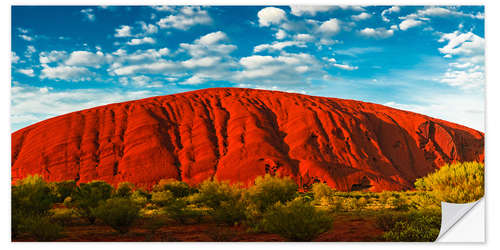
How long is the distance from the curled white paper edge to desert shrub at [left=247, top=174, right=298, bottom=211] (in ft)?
14.8

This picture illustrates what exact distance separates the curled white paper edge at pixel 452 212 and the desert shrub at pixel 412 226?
115 mm

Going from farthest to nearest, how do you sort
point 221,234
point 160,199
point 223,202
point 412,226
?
point 160,199, point 223,202, point 221,234, point 412,226

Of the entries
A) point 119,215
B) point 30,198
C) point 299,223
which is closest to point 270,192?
point 299,223

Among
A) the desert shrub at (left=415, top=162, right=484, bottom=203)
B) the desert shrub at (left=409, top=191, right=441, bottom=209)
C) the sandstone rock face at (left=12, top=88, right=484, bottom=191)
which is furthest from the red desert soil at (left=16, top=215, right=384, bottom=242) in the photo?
the sandstone rock face at (left=12, top=88, right=484, bottom=191)

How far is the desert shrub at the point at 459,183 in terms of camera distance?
28.7 ft

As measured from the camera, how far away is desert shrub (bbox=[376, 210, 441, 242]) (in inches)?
320

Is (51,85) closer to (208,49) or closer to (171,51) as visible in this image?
(171,51)

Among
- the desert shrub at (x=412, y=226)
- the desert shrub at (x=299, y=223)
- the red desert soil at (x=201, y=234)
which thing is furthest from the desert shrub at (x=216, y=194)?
the desert shrub at (x=412, y=226)

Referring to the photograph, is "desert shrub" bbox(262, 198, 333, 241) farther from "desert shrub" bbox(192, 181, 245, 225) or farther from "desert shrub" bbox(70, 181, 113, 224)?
"desert shrub" bbox(70, 181, 113, 224)

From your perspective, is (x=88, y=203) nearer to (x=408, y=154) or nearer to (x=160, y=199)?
(x=160, y=199)

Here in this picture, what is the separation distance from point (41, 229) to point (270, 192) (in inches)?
255

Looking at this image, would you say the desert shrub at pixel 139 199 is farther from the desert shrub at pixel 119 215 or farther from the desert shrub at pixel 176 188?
the desert shrub at pixel 176 188

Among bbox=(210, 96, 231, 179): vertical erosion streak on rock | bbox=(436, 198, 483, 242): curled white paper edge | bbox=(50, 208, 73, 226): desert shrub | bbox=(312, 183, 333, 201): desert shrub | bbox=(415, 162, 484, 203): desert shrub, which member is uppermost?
bbox=(210, 96, 231, 179): vertical erosion streak on rock

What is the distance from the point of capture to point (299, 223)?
771 centimetres
